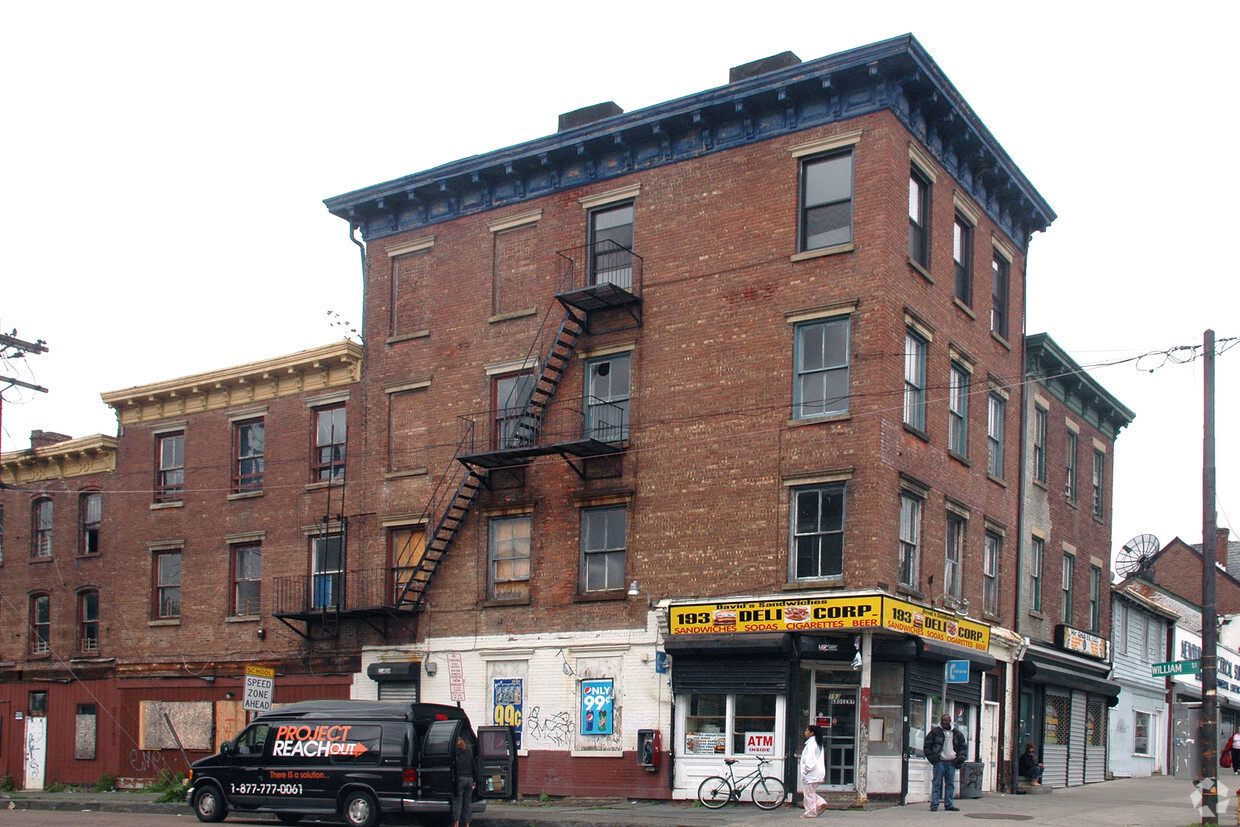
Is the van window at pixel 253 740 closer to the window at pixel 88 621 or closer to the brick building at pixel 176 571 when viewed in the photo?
the brick building at pixel 176 571

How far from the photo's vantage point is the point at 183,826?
2384cm

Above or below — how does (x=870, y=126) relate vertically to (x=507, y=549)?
above

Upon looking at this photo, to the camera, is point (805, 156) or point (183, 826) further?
point (805, 156)

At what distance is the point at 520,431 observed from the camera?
2980 centimetres

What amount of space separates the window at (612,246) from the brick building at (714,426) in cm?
7

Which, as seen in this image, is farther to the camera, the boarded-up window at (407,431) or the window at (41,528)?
the window at (41,528)

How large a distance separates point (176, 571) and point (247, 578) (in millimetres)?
2653

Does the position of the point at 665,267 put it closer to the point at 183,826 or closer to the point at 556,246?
the point at 556,246

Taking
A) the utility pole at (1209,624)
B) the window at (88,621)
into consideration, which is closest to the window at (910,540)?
the utility pole at (1209,624)

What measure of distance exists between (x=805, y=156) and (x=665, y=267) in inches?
145

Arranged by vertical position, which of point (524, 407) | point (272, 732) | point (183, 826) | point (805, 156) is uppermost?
point (805, 156)

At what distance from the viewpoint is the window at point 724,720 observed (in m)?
25.8

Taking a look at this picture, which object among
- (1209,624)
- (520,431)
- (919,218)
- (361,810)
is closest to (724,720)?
(361,810)

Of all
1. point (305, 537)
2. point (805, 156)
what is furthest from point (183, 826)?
point (805, 156)
